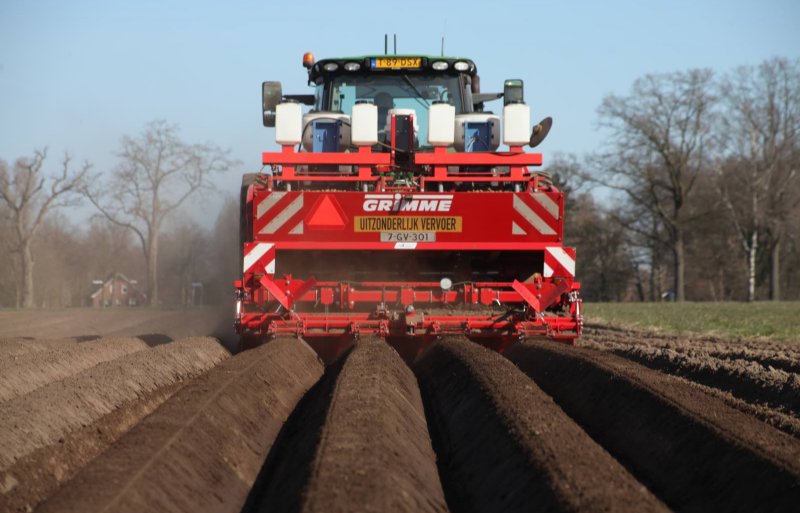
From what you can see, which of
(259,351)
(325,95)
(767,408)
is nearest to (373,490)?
(767,408)

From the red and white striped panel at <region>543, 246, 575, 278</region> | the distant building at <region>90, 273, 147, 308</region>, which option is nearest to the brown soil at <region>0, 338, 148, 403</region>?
the red and white striped panel at <region>543, 246, 575, 278</region>

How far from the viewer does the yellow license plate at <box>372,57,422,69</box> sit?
1197 centimetres

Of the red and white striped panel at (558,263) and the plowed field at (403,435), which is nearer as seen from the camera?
the plowed field at (403,435)

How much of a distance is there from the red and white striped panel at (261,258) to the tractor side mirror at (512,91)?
10.8 ft

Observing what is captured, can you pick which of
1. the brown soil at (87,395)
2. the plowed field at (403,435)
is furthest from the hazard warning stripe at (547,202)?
the brown soil at (87,395)

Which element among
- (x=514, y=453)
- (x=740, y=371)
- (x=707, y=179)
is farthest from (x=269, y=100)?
(x=707, y=179)

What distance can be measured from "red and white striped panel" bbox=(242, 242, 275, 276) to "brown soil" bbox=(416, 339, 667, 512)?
2466 millimetres

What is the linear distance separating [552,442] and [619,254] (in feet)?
195

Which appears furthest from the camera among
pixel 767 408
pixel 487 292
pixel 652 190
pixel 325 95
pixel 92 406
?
pixel 652 190

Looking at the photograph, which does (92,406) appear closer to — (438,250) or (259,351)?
(259,351)

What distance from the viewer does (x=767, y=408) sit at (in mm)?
7223

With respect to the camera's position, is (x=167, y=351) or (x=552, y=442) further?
(x=167, y=351)

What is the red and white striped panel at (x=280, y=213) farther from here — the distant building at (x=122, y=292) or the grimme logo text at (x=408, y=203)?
the distant building at (x=122, y=292)

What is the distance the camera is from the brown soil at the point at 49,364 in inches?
372
